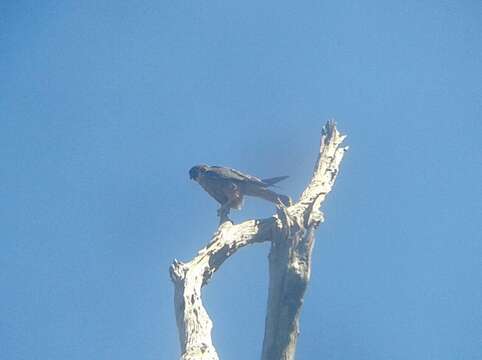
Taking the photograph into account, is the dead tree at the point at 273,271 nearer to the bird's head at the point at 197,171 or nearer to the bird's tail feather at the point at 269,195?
the bird's tail feather at the point at 269,195

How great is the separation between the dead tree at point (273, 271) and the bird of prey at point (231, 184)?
528 millimetres

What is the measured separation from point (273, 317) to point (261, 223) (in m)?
1.06

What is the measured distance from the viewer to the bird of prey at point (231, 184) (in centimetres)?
859

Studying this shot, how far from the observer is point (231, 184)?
338 inches

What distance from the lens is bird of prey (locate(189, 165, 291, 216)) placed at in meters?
8.59

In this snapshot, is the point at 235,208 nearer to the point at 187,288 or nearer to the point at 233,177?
the point at 233,177

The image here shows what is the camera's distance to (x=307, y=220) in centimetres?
782

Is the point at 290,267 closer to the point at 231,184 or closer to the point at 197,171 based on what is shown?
the point at 231,184

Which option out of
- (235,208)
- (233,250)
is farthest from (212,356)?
(235,208)

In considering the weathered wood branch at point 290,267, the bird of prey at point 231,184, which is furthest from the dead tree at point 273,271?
the bird of prey at point 231,184

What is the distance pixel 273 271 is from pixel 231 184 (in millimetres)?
1591

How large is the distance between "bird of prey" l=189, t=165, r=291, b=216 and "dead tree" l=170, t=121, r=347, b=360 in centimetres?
53

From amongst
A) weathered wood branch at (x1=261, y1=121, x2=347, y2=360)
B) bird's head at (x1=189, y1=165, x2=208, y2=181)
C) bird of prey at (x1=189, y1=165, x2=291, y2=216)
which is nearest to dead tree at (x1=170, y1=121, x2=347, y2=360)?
weathered wood branch at (x1=261, y1=121, x2=347, y2=360)

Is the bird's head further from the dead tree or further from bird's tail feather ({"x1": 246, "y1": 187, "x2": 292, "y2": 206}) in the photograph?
the dead tree
